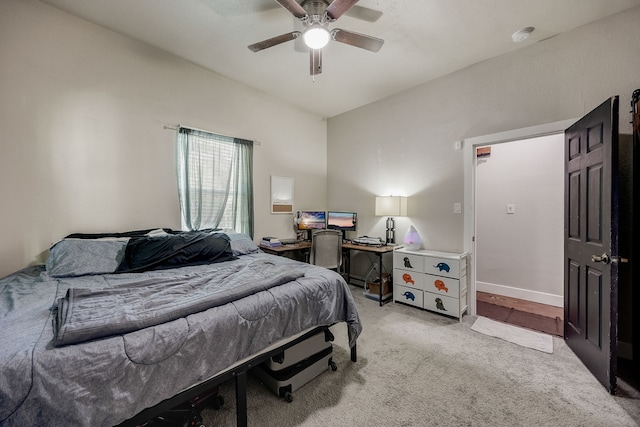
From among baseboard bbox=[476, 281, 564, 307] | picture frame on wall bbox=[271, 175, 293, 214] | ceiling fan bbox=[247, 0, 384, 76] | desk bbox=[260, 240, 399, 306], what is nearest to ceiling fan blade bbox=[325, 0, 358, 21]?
ceiling fan bbox=[247, 0, 384, 76]

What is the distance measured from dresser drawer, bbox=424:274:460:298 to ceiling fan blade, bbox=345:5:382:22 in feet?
9.10

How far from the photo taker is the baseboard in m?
3.31

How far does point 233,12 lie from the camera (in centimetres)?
222

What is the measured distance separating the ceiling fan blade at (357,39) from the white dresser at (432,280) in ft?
7.56

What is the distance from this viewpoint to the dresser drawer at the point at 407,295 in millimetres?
3156

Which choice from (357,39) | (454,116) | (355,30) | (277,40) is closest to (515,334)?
(454,116)

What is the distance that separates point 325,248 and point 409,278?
Result: 1.16 meters

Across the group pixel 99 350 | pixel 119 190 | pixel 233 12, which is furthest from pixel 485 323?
pixel 119 190

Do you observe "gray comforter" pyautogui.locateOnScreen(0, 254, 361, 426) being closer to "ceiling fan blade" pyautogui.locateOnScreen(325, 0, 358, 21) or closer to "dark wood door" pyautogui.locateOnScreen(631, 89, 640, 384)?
"ceiling fan blade" pyautogui.locateOnScreen(325, 0, 358, 21)

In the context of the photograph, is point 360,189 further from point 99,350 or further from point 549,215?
point 99,350

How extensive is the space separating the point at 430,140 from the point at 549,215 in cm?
187

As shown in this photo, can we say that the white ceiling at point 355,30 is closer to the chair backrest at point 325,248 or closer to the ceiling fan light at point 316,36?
the ceiling fan light at point 316,36

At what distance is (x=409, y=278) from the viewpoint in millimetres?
3236

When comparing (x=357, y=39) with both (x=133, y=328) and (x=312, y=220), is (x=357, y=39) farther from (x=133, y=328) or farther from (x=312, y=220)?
(x=312, y=220)
